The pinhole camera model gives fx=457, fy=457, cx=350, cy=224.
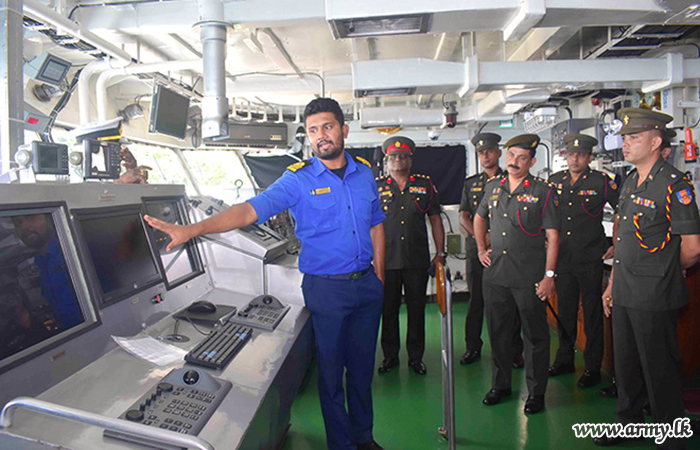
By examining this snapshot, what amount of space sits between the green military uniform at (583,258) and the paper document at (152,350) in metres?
2.61

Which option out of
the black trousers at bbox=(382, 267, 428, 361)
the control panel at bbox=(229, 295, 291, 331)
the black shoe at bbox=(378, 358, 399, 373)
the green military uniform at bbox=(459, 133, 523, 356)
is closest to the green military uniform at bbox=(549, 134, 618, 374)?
the green military uniform at bbox=(459, 133, 523, 356)

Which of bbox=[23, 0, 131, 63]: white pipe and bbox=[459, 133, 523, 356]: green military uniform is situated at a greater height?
bbox=[23, 0, 131, 63]: white pipe

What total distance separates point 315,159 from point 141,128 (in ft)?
17.9

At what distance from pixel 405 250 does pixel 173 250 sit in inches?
70.2

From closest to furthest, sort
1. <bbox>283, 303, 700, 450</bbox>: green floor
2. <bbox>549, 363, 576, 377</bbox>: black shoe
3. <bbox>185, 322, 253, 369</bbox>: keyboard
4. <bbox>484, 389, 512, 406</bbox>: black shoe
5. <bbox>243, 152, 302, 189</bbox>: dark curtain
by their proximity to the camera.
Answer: <bbox>185, 322, 253, 369</bbox>: keyboard, <bbox>283, 303, 700, 450</bbox>: green floor, <bbox>484, 389, 512, 406</bbox>: black shoe, <bbox>549, 363, 576, 377</bbox>: black shoe, <bbox>243, 152, 302, 189</bbox>: dark curtain

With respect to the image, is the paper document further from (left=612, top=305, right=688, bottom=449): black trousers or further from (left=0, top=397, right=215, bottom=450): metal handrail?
(left=612, top=305, right=688, bottom=449): black trousers

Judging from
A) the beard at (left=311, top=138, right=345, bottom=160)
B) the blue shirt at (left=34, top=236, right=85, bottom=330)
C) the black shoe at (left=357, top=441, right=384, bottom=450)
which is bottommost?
the black shoe at (left=357, top=441, right=384, bottom=450)

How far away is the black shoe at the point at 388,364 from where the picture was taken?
11.1 feet

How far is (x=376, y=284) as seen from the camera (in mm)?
2129

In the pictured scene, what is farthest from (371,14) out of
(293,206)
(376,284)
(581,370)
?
(581,370)

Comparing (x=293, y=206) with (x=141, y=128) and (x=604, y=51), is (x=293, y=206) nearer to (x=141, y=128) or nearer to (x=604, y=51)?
(x=604, y=51)

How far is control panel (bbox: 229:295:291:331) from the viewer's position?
6.35 feet

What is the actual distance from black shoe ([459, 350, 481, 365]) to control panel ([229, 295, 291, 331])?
5.94ft

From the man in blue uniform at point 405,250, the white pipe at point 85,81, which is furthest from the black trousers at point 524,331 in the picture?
the white pipe at point 85,81
